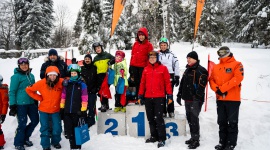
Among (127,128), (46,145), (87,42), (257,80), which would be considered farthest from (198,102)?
(87,42)

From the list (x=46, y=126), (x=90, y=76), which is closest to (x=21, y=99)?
(x=46, y=126)

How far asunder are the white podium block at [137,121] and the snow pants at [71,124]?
1.34m

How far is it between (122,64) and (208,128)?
8.78 ft

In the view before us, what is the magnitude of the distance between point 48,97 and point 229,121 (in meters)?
3.52

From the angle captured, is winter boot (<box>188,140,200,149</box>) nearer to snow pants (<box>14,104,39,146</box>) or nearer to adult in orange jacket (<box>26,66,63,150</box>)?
adult in orange jacket (<box>26,66,63,150</box>)

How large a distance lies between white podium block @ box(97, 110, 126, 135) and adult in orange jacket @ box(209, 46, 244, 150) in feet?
7.13

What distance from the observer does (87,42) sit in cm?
2058

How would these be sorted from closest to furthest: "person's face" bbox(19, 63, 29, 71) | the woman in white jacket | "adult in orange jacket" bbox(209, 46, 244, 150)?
1. "adult in orange jacket" bbox(209, 46, 244, 150)
2. "person's face" bbox(19, 63, 29, 71)
3. the woman in white jacket

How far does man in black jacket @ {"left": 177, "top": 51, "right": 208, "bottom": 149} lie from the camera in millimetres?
4625

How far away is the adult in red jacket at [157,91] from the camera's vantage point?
15.7 feet

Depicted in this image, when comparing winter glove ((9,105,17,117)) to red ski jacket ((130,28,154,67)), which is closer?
winter glove ((9,105,17,117))

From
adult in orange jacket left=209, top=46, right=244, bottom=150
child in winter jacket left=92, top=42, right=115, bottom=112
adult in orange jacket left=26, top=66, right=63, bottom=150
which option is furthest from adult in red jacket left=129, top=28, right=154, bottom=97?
adult in orange jacket left=26, top=66, right=63, bottom=150

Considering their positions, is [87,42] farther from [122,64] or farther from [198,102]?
[198,102]

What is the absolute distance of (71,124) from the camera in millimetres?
4457
